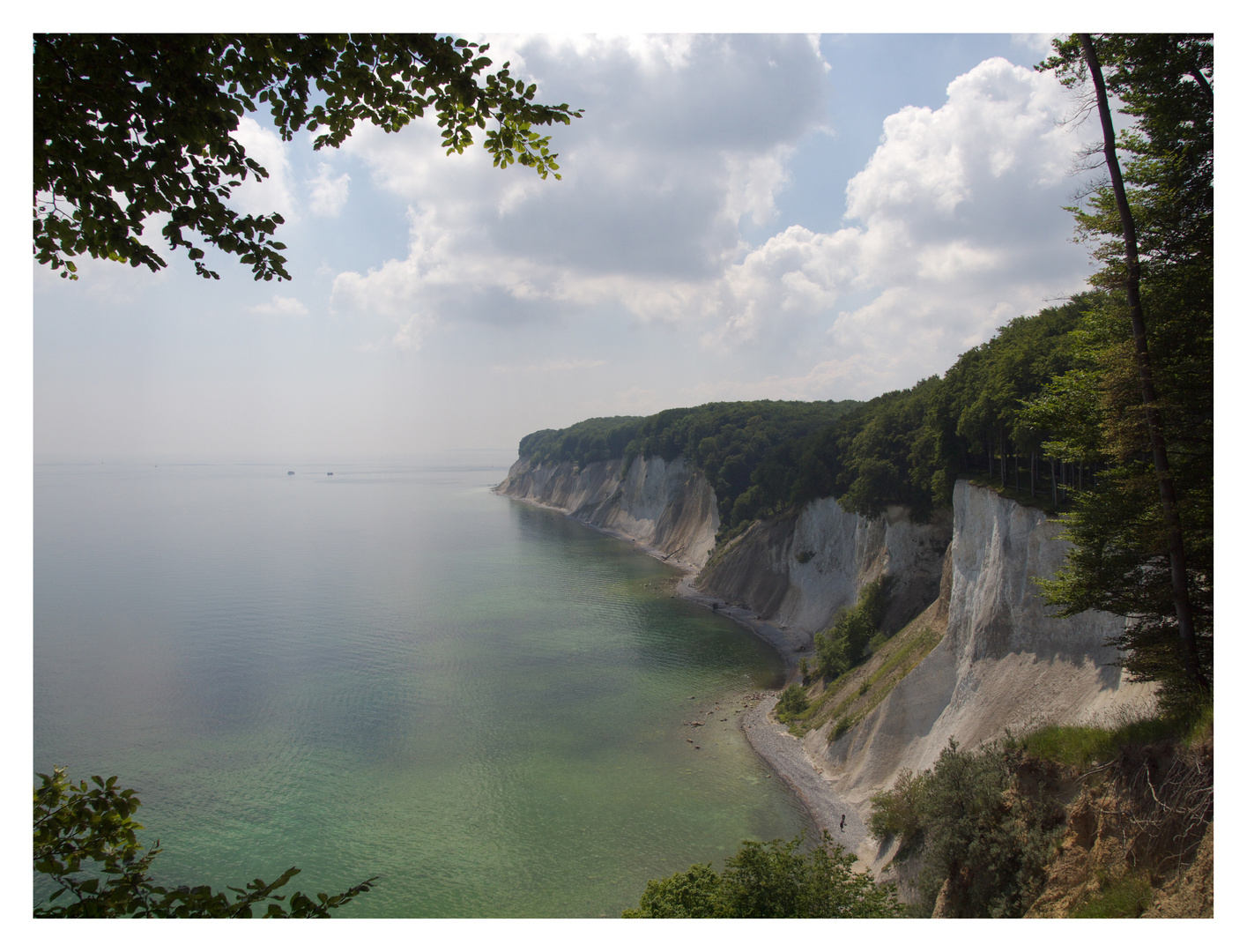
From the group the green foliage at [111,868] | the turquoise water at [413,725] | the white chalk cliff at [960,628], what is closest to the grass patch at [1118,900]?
the white chalk cliff at [960,628]

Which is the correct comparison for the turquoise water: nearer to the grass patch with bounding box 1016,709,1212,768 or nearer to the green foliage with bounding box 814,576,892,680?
the green foliage with bounding box 814,576,892,680

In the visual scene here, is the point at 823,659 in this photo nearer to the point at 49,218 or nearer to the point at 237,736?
the point at 237,736

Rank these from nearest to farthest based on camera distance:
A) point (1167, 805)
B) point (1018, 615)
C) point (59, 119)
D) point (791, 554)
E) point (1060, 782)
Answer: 1. point (59, 119)
2. point (1167, 805)
3. point (1060, 782)
4. point (1018, 615)
5. point (791, 554)

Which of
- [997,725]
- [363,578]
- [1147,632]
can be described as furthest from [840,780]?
[363,578]

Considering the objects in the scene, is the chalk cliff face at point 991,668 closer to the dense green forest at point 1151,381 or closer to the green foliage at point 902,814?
the green foliage at point 902,814

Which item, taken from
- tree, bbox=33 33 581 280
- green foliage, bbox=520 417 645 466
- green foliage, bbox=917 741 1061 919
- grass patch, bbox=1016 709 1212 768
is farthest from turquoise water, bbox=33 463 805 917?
green foliage, bbox=520 417 645 466

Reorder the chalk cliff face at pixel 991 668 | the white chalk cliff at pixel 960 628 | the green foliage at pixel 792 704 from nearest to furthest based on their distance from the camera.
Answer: the chalk cliff face at pixel 991 668 → the white chalk cliff at pixel 960 628 → the green foliage at pixel 792 704
